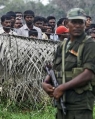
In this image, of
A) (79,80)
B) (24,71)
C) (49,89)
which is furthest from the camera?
(24,71)

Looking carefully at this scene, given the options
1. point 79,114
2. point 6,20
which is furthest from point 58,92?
point 6,20

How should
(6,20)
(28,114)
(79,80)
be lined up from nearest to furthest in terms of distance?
(79,80), (28,114), (6,20)

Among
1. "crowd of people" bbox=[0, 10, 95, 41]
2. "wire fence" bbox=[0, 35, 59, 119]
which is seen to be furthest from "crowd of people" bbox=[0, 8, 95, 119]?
"crowd of people" bbox=[0, 10, 95, 41]

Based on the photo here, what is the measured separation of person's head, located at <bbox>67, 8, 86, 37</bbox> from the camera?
314 cm

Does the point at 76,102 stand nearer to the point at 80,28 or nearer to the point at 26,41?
the point at 80,28

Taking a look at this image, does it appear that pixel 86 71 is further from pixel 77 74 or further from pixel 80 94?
pixel 80 94

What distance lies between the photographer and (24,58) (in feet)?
19.1

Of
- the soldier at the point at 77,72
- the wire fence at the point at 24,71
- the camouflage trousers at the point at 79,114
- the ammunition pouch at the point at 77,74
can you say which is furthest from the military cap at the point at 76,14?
the wire fence at the point at 24,71

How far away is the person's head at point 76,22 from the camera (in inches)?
123

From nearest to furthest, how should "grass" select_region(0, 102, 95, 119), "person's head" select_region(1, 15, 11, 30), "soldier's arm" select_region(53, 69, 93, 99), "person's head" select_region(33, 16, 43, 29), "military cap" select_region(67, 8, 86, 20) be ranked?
1. "soldier's arm" select_region(53, 69, 93, 99)
2. "military cap" select_region(67, 8, 86, 20)
3. "grass" select_region(0, 102, 95, 119)
4. "person's head" select_region(1, 15, 11, 30)
5. "person's head" select_region(33, 16, 43, 29)

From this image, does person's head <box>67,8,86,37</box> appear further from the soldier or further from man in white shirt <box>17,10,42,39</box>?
man in white shirt <box>17,10,42,39</box>

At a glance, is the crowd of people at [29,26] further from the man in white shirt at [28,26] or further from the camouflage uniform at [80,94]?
the camouflage uniform at [80,94]

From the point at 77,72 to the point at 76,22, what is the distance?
17.2 inches

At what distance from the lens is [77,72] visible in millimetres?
3070
